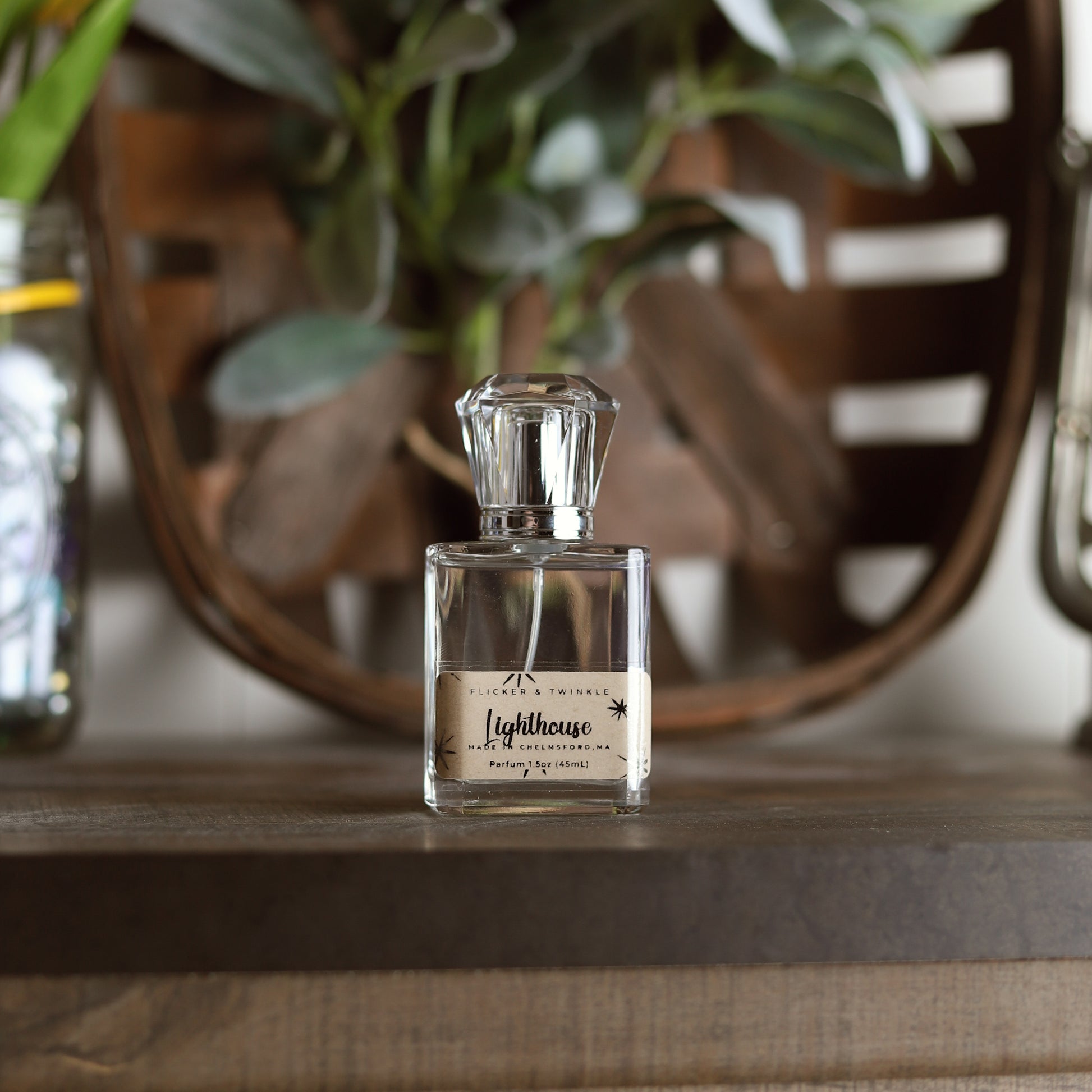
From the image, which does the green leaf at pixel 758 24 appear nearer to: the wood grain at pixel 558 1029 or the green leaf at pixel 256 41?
the green leaf at pixel 256 41

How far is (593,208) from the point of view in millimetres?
685

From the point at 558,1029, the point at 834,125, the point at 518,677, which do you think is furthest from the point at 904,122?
the point at 558,1029

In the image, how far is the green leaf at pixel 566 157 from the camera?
71cm

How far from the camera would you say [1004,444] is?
76 cm

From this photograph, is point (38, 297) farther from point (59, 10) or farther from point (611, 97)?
point (611, 97)

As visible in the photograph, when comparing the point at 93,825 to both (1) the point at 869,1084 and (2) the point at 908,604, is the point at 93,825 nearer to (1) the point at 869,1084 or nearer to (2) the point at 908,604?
(1) the point at 869,1084

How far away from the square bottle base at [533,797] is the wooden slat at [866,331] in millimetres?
451

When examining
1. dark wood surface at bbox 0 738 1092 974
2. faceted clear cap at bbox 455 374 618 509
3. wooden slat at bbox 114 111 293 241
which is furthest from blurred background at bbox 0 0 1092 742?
dark wood surface at bbox 0 738 1092 974

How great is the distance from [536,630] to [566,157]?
1.22 feet

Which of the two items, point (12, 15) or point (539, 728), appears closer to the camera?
point (539, 728)

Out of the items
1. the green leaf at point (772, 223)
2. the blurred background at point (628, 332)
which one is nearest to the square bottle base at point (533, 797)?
the blurred background at point (628, 332)

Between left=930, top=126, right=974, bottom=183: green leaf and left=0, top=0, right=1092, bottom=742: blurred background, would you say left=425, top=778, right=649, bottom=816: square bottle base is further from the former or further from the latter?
left=930, top=126, right=974, bottom=183: green leaf

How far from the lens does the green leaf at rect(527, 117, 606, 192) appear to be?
707mm

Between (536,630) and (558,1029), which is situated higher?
(536,630)
